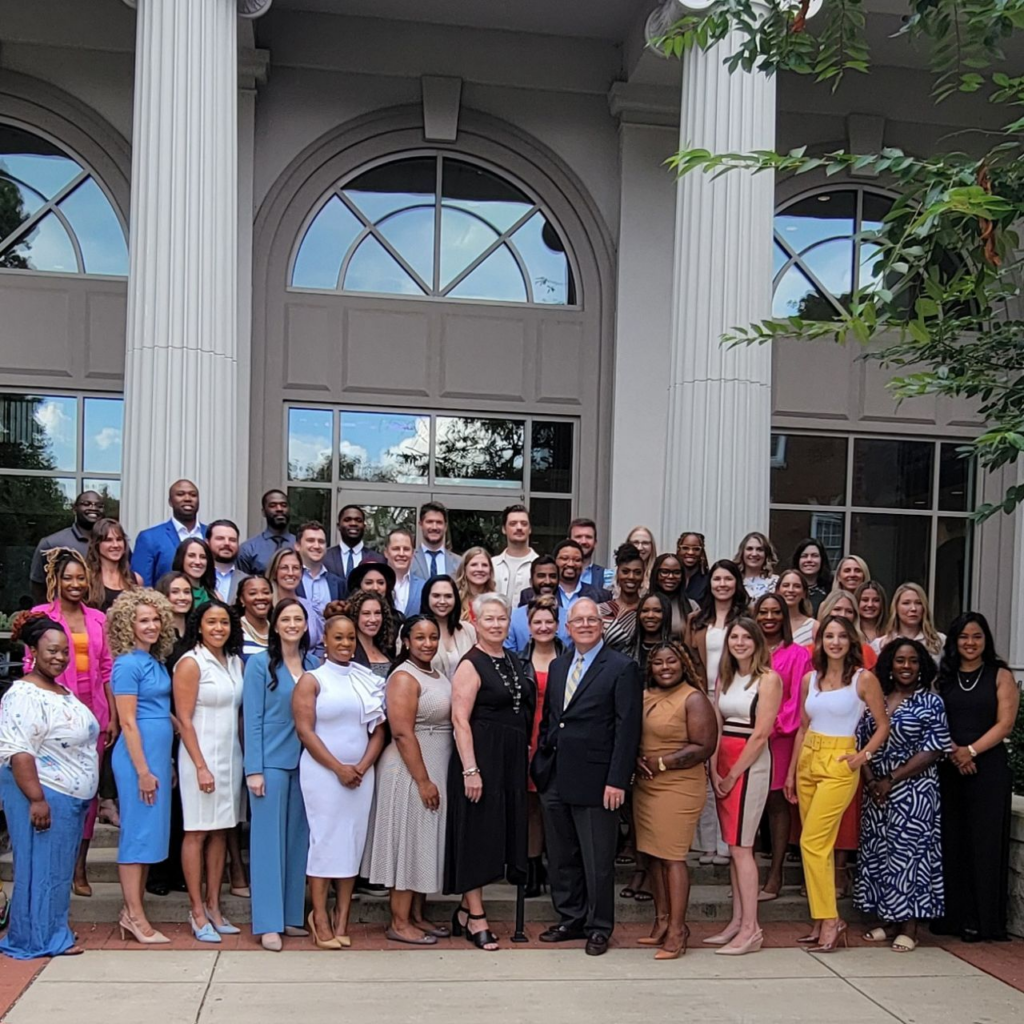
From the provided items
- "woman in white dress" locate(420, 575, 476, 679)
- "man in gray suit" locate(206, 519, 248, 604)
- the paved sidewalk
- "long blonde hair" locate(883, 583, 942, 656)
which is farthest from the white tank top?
"man in gray suit" locate(206, 519, 248, 604)

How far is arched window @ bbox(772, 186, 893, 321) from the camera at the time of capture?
46.1 ft

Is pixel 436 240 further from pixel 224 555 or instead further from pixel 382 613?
pixel 382 613

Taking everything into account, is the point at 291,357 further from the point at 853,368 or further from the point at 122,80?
the point at 853,368

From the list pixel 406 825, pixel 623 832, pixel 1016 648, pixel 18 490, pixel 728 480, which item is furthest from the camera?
pixel 1016 648

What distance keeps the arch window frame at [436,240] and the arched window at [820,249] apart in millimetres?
2615

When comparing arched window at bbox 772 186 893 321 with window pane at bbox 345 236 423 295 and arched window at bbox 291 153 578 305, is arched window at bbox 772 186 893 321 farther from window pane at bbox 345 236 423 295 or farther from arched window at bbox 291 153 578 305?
window pane at bbox 345 236 423 295

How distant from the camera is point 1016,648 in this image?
Result: 13.4 m

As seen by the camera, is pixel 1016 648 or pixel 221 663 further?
pixel 1016 648

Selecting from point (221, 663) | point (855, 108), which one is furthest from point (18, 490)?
point (855, 108)

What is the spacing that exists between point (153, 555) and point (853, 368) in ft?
30.2

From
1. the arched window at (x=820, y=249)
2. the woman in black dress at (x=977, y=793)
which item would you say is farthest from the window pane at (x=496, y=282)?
the woman in black dress at (x=977, y=793)

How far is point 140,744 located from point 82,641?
2.61 ft

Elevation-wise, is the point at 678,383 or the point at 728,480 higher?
the point at 678,383

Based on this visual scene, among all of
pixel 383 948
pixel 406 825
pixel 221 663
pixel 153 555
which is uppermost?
pixel 153 555
